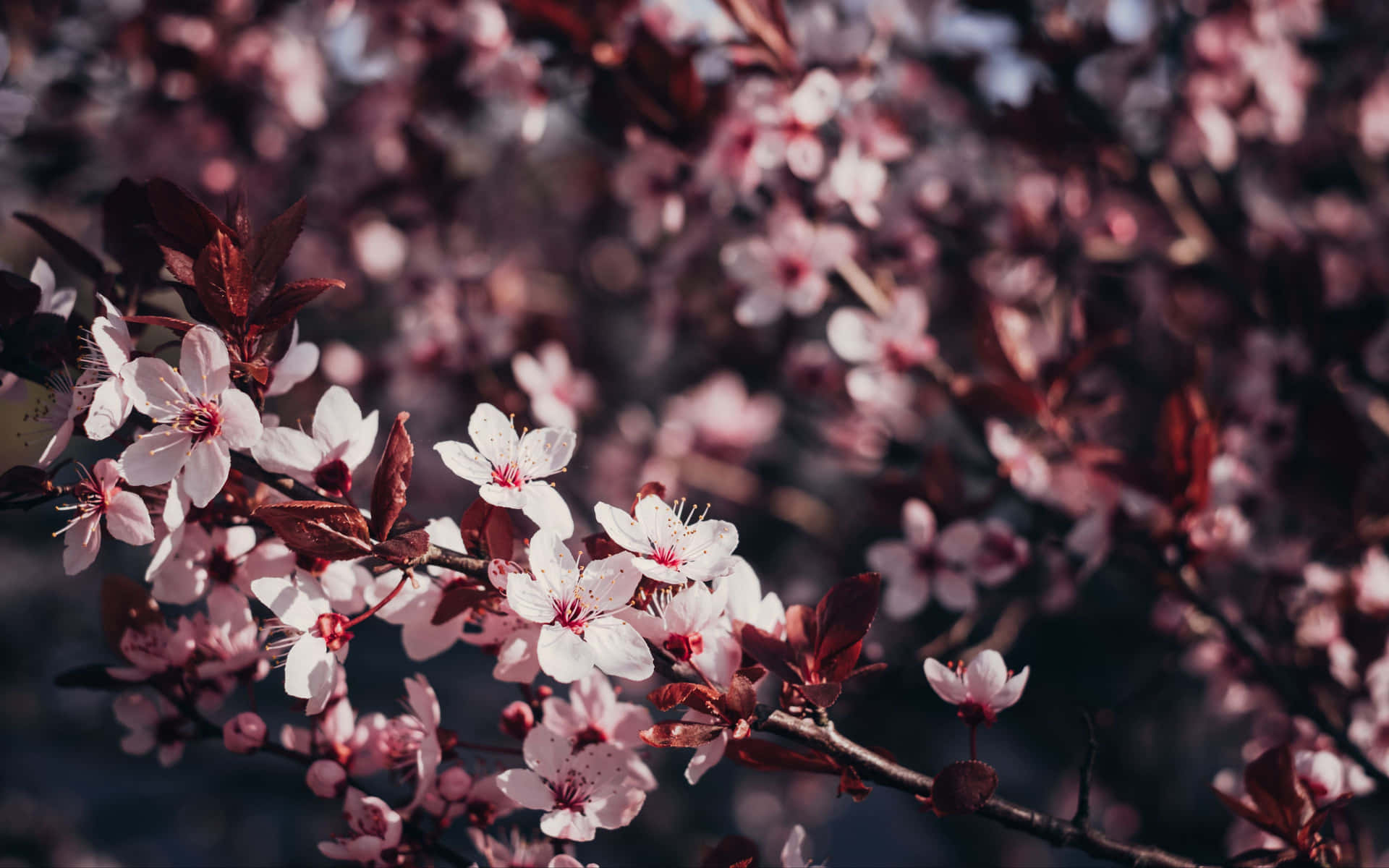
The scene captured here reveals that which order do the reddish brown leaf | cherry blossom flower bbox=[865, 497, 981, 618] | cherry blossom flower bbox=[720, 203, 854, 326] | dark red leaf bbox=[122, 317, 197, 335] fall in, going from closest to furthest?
1. dark red leaf bbox=[122, 317, 197, 335]
2. the reddish brown leaf
3. cherry blossom flower bbox=[865, 497, 981, 618]
4. cherry blossom flower bbox=[720, 203, 854, 326]

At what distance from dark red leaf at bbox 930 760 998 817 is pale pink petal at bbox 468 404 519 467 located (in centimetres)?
46

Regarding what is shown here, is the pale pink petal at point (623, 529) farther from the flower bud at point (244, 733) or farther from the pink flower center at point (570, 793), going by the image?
the flower bud at point (244, 733)

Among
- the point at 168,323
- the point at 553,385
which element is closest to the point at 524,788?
the point at 168,323

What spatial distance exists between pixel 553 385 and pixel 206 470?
1.08 m

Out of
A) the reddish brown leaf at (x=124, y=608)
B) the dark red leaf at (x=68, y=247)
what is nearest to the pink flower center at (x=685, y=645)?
the reddish brown leaf at (x=124, y=608)

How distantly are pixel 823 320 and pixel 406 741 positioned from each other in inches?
107

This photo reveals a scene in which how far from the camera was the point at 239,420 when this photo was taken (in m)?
0.63

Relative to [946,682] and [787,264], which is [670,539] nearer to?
[946,682]

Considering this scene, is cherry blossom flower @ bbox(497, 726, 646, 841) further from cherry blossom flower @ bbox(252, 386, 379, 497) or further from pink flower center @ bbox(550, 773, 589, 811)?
cherry blossom flower @ bbox(252, 386, 379, 497)

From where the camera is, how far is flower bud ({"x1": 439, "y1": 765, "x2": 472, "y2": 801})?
79 cm

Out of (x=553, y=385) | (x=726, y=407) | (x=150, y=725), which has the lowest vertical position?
(x=726, y=407)

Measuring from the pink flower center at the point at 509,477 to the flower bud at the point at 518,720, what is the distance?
0.83 ft

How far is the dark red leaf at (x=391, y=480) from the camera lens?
639 millimetres

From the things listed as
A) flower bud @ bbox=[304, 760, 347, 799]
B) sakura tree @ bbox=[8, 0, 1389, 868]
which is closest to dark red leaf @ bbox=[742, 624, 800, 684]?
sakura tree @ bbox=[8, 0, 1389, 868]
